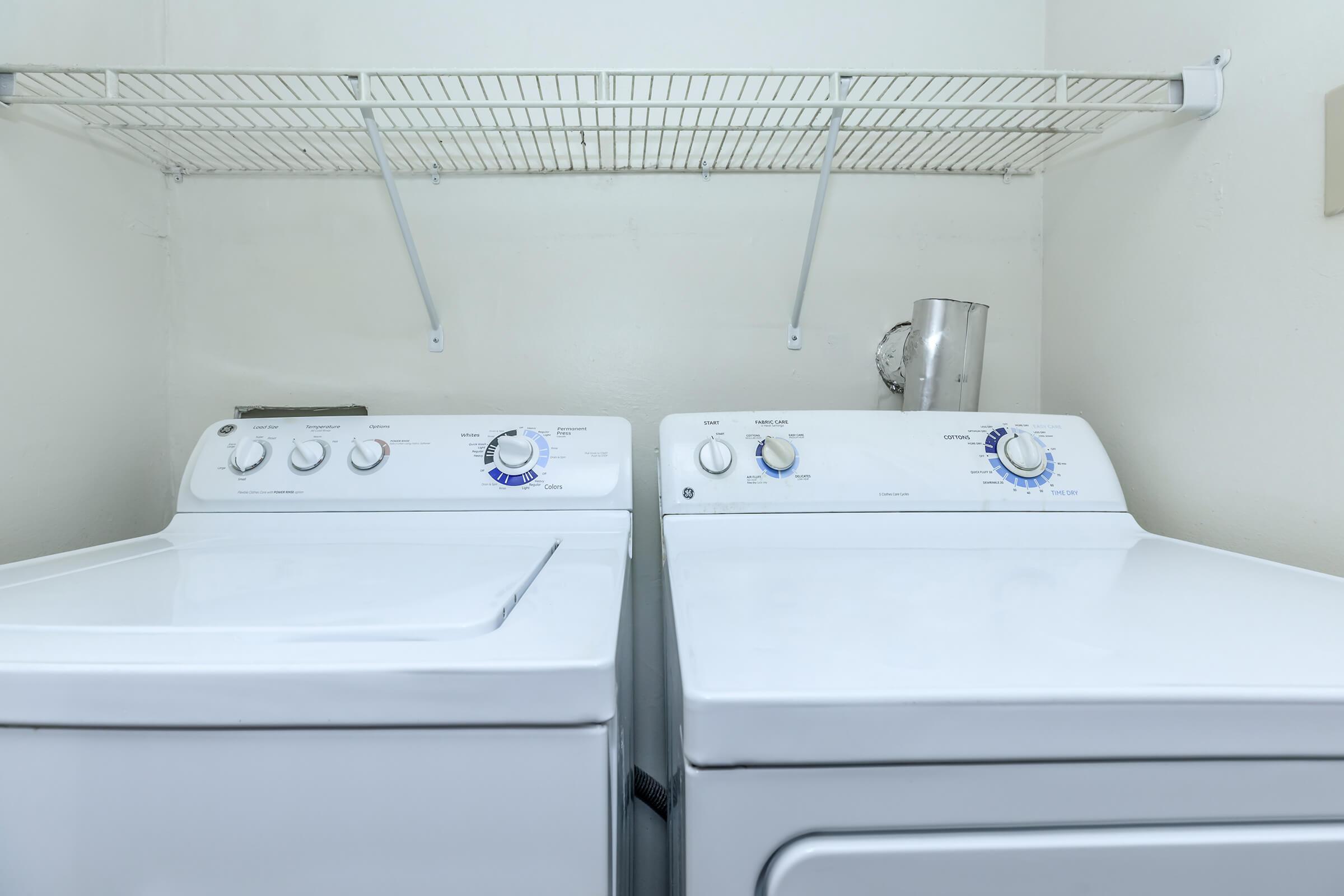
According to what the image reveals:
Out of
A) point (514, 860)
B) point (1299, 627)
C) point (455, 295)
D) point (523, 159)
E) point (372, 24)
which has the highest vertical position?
point (372, 24)

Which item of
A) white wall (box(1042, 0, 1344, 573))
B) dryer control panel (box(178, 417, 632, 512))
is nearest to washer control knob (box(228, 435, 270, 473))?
dryer control panel (box(178, 417, 632, 512))

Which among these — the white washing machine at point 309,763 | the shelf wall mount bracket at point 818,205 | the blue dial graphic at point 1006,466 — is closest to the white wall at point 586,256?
the shelf wall mount bracket at point 818,205

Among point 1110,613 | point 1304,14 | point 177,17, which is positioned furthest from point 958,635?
point 177,17

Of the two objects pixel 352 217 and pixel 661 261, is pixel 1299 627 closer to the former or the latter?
pixel 661 261

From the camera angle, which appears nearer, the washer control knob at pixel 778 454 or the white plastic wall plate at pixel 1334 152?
the white plastic wall plate at pixel 1334 152

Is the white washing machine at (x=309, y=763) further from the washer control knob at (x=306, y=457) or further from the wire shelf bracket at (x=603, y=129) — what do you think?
the wire shelf bracket at (x=603, y=129)

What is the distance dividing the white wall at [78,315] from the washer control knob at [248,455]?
0.95 feet

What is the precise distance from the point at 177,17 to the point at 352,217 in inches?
19.6

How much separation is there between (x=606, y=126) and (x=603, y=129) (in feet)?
0.47

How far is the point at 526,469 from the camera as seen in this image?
103cm

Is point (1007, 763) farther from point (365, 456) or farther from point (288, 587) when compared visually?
point (365, 456)

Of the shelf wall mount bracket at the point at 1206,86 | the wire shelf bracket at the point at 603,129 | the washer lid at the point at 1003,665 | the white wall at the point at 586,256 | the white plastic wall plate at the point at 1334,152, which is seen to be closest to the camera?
the washer lid at the point at 1003,665

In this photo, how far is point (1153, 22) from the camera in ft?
3.56

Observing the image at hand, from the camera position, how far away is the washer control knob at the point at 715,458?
99 centimetres
